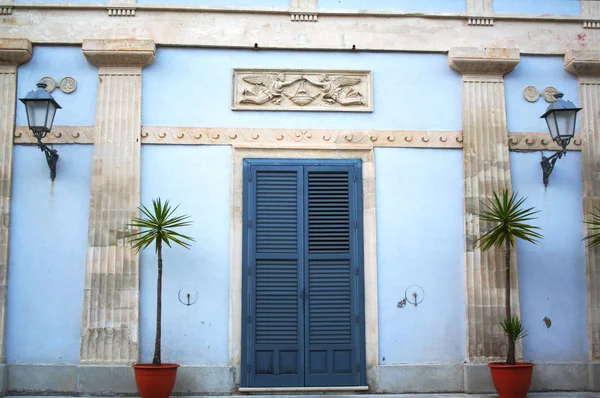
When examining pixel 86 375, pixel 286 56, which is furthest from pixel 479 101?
pixel 86 375

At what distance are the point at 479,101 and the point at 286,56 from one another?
2488 mm

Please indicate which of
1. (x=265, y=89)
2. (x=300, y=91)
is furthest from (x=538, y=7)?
(x=265, y=89)

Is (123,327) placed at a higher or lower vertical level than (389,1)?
lower

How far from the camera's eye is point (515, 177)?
1027 centimetres

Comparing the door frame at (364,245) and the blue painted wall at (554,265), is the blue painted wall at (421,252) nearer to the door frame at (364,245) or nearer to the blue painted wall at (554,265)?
the door frame at (364,245)

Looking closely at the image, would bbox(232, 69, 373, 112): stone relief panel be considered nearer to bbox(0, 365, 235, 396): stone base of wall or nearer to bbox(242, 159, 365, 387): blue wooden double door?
bbox(242, 159, 365, 387): blue wooden double door

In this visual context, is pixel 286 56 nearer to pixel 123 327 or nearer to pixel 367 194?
pixel 367 194

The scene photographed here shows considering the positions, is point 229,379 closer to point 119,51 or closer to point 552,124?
point 119,51

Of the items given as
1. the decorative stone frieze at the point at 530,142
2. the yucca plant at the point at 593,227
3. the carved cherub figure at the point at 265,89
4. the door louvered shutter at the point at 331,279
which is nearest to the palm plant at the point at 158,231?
the door louvered shutter at the point at 331,279

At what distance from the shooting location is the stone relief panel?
33.4 feet

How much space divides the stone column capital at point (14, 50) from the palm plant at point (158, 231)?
2360mm

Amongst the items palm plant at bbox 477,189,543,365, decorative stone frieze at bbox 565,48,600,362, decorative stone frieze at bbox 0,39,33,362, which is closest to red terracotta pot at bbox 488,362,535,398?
palm plant at bbox 477,189,543,365

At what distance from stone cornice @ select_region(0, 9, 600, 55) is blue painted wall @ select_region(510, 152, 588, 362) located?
158cm

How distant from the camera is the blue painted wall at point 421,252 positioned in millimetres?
9859
